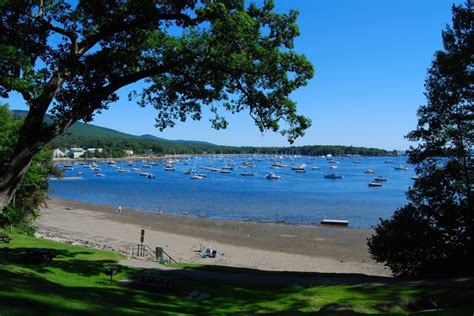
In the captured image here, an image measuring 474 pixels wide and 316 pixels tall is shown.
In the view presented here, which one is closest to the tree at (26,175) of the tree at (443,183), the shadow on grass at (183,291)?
the shadow on grass at (183,291)

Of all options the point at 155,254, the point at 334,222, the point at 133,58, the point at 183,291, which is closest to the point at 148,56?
the point at 133,58

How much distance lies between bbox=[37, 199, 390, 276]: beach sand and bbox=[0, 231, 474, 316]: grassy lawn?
49.8ft

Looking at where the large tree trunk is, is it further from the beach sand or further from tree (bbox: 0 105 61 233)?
the beach sand

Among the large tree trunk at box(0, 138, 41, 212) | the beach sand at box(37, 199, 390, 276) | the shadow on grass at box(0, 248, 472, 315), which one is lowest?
the beach sand at box(37, 199, 390, 276)

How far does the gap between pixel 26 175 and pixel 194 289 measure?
1863 centimetres

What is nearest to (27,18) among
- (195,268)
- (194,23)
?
(194,23)

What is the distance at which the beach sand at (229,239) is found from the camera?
3222 centimetres

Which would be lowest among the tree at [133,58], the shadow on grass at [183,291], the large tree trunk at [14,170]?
the shadow on grass at [183,291]

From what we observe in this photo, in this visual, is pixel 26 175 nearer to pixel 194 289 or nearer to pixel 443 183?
pixel 194 289

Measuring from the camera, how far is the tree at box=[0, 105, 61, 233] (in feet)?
89.5

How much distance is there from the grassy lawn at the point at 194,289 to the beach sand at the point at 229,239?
1519 cm

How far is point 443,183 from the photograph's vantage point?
17.4 m

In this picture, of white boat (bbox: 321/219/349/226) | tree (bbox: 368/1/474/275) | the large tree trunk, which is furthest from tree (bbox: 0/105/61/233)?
white boat (bbox: 321/219/349/226)

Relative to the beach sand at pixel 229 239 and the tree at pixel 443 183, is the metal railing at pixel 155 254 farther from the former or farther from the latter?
the tree at pixel 443 183
